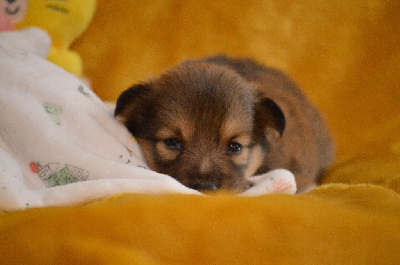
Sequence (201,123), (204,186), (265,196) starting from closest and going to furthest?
(265,196) → (204,186) → (201,123)

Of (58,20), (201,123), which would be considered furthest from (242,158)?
(58,20)

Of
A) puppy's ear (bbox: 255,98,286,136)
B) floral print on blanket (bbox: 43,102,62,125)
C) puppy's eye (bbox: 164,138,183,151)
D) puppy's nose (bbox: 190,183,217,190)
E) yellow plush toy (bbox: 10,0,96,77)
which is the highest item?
puppy's ear (bbox: 255,98,286,136)

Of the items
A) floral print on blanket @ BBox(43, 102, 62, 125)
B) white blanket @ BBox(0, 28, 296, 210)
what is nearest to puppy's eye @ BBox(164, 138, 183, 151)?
white blanket @ BBox(0, 28, 296, 210)

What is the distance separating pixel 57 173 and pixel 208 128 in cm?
78

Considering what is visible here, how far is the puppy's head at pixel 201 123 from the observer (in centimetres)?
194

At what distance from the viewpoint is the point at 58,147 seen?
1.47 meters

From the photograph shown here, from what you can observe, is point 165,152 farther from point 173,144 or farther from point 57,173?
point 57,173

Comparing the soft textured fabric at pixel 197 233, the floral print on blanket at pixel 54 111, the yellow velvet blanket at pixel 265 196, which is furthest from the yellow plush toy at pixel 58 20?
the soft textured fabric at pixel 197 233

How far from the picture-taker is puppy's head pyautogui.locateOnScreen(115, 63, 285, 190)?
1.94m

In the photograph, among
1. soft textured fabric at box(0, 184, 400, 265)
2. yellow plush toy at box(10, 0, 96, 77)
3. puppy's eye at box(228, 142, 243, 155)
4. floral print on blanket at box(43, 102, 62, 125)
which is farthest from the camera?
yellow plush toy at box(10, 0, 96, 77)

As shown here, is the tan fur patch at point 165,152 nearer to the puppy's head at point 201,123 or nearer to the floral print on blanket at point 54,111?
the puppy's head at point 201,123

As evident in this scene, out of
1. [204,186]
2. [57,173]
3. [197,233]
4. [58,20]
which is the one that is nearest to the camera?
[197,233]

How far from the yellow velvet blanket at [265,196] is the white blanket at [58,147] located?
156 mm

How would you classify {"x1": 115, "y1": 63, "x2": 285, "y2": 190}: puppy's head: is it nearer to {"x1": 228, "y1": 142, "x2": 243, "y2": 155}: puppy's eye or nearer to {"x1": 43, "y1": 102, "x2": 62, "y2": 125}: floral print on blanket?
{"x1": 228, "y1": 142, "x2": 243, "y2": 155}: puppy's eye
